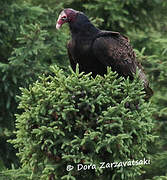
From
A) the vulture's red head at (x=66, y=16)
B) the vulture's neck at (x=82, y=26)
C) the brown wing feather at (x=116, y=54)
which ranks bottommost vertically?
the brown wing feather at (x=116, y=54)

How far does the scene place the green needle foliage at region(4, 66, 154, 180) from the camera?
10.3 feet

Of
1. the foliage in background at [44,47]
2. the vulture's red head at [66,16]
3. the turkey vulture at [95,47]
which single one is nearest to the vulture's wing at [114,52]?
the turkey vulture at [95,47]

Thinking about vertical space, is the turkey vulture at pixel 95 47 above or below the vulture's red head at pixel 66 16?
below

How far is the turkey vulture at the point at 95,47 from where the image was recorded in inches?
146

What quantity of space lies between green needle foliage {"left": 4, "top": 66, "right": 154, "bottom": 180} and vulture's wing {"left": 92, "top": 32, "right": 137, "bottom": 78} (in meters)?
0.46

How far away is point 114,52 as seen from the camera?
12.3ft

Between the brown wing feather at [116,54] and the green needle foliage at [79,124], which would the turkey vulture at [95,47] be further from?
the green needle foliage at [79,124]

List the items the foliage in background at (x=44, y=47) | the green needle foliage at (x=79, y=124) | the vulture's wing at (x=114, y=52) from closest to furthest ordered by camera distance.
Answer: the green needle foliage at (x=79, y=124)
the vulture's wing at (x=114, y=52)
the foliage in background at (x=44, y=47)

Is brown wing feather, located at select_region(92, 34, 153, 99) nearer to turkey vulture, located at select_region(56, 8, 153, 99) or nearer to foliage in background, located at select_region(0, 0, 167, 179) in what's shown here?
turkey vulture, located at select_region(56, 8, 153, 99)

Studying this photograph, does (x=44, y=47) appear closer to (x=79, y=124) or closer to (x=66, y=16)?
(x=66, y=16)

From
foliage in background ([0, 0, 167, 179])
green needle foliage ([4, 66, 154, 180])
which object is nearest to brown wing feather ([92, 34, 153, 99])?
green needle foliage ([4, 66, 154, 180])

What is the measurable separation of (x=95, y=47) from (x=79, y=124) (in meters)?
0.85

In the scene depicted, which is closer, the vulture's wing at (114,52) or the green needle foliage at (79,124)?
the green needle foliage at (79,124)

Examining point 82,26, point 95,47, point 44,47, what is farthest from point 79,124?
point 44,47
